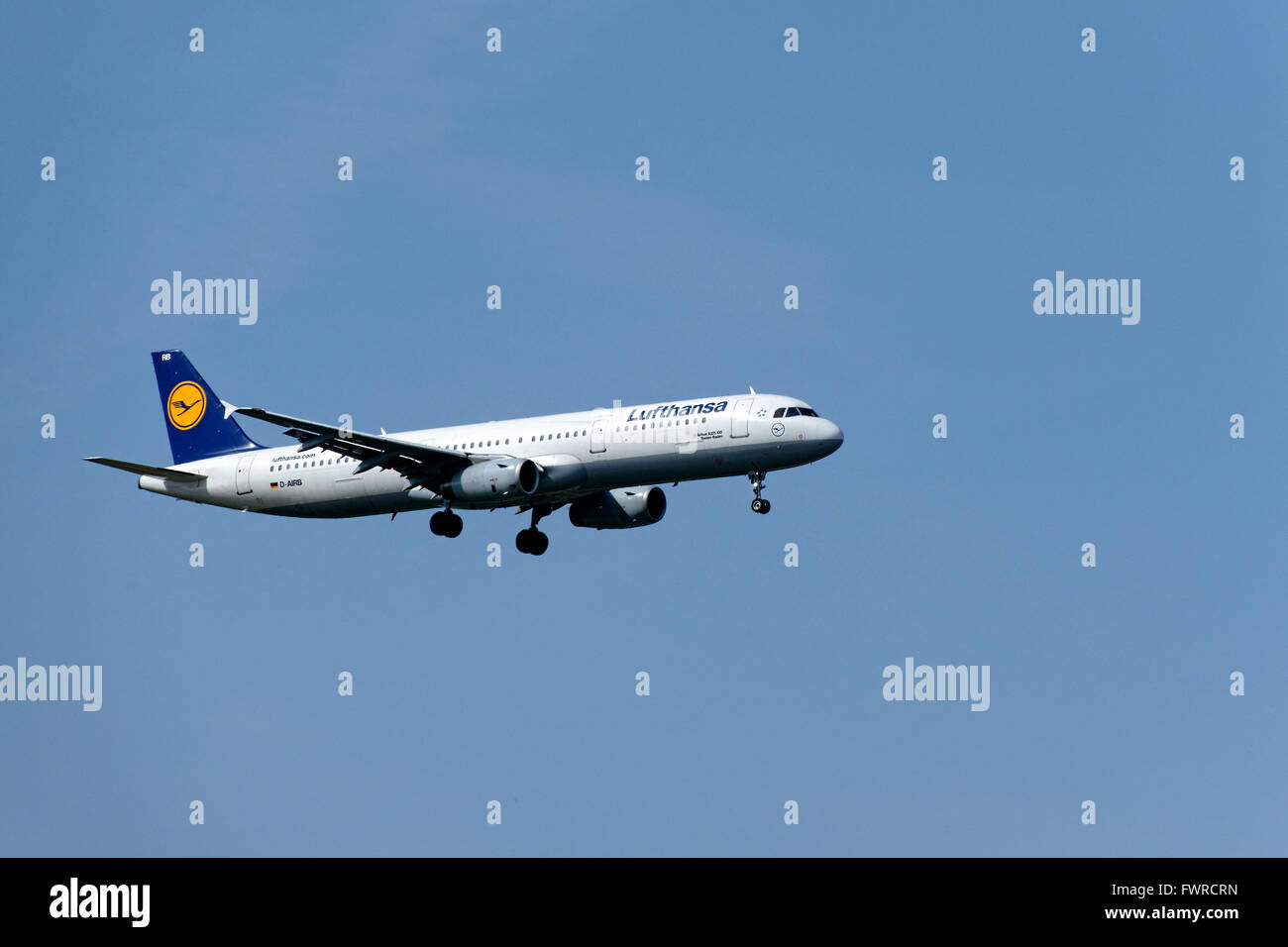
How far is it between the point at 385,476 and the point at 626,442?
470 inches

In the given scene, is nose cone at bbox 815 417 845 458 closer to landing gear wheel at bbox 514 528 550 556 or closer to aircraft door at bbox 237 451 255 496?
landing gear wheel at bbox 514 528 550 556

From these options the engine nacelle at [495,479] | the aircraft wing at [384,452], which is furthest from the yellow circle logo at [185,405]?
the engine nacelle at [495,479]

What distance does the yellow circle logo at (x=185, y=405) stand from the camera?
3629 inches

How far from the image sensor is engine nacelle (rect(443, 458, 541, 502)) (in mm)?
78938

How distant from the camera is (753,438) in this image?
2992 inches

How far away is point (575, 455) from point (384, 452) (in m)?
8.01

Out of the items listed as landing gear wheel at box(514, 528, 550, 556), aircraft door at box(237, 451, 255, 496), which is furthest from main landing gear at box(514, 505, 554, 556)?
aircraft door at box(237, 451, 255, 496)

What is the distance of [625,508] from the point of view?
8569 centimetres

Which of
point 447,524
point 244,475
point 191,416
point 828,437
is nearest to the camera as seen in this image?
point 828,437

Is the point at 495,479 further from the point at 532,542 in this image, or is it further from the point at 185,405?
the point at 185,405

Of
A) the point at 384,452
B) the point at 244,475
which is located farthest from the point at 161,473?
the point at 384,452

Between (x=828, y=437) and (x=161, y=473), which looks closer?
(x=828, y=437)

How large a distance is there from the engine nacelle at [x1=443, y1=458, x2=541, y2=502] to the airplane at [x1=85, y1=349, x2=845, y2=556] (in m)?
0.05

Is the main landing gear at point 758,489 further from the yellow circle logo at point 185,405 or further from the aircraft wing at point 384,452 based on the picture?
the yellow circle logo at point 185,405
